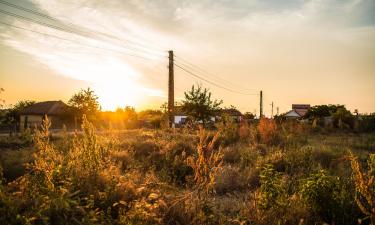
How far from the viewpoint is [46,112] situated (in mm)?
48812

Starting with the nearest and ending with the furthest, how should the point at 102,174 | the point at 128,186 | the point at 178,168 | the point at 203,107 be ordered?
1. the point at 128,186
2. the point at 102,174
3. the point at 178,168
4. the point at 203,107

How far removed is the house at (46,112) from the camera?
48.2m

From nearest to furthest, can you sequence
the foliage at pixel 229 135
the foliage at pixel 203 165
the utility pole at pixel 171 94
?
the foliage at pixel 203 165 → the foliage at pixel 229 135 → the utility pole at pixel 171 94

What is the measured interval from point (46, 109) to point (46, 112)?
3.17ft

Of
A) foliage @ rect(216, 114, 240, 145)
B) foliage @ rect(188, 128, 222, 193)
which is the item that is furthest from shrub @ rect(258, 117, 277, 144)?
foliage @ rect(188, 128, 222, 193)

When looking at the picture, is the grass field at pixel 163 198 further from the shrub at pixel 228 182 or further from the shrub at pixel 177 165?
the shrub at pixel 177 165

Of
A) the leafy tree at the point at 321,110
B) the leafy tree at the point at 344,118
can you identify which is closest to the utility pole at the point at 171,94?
the leafy tree at the point at 344,118

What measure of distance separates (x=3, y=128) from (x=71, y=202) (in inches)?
1529

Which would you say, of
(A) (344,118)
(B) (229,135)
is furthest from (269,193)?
(A) (344,118)

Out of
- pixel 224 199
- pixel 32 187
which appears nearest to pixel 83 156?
pixel 32 187

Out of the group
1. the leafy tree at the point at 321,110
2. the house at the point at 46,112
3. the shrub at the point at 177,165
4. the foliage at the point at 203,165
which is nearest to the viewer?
the foliage at the point at 203,165

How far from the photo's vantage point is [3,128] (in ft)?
122

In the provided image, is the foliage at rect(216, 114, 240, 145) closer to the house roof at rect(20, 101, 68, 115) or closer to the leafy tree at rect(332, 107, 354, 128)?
the leafy tree at rect(332, 107, 354, 128)

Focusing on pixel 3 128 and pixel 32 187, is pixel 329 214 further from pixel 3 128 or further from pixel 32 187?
pixel 3 128
